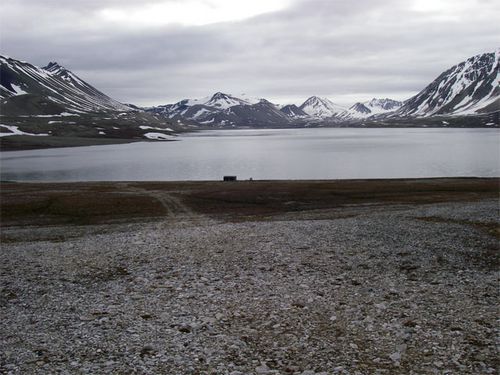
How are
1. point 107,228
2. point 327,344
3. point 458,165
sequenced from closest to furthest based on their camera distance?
point 327,344, point 107,228, point 458,165

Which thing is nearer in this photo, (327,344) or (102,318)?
(327,344)

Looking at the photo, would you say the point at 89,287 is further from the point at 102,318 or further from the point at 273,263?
the point at 273,263

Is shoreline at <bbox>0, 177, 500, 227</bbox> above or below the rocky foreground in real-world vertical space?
below

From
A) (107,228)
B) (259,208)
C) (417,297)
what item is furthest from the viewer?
(259,208)

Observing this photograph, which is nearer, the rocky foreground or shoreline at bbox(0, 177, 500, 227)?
the rocky foreground

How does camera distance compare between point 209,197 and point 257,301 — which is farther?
point 209,197

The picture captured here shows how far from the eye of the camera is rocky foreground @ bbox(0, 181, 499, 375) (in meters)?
14.6

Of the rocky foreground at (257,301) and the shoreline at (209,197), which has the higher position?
the rocky foreground at (257,301)

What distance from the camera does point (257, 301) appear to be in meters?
20.2

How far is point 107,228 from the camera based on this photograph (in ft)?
136

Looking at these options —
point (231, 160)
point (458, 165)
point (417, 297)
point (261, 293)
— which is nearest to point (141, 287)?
point (261, 293)

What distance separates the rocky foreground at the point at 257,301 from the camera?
48.0ft

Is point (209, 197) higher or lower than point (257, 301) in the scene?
lower

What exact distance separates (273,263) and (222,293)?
5578mm
